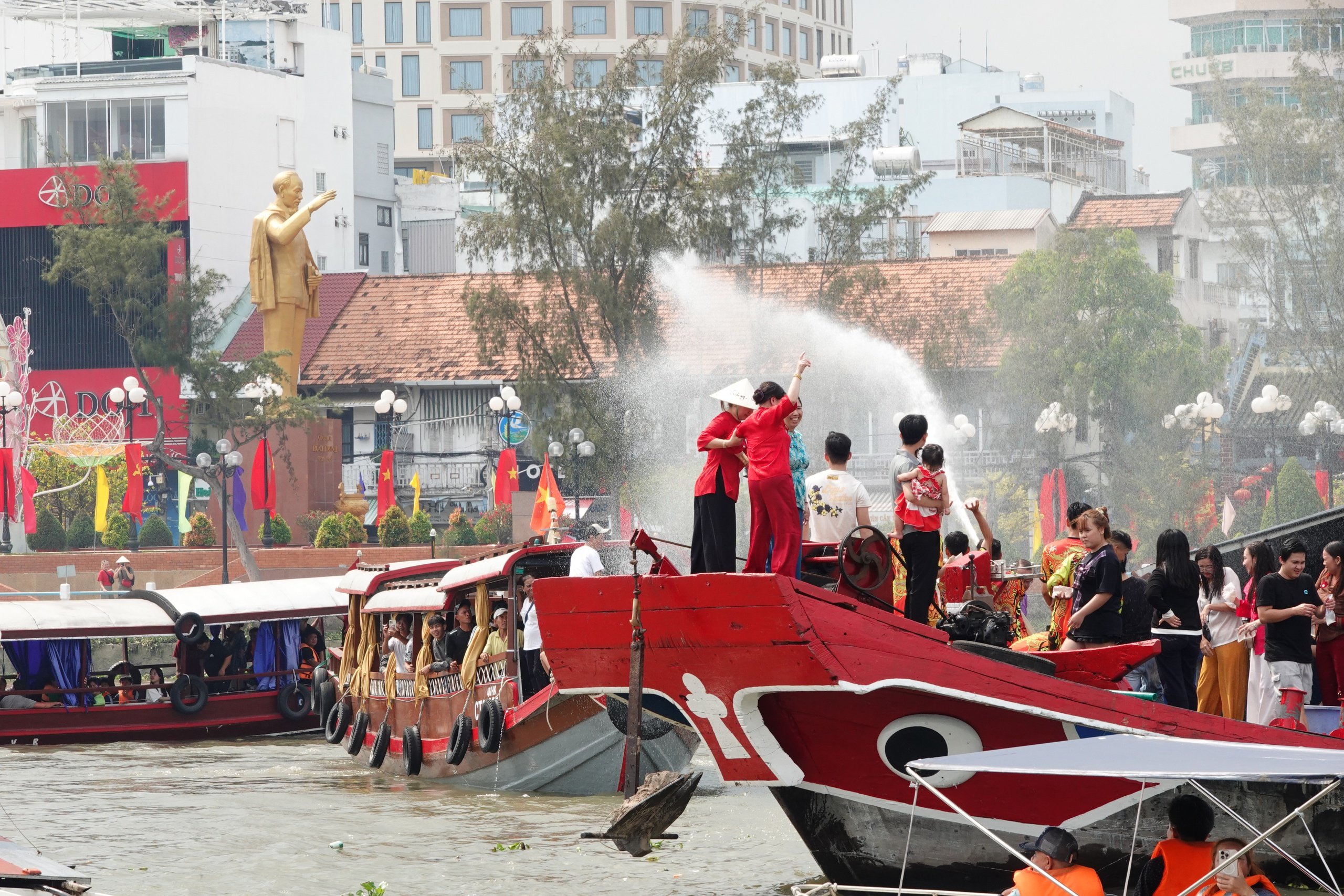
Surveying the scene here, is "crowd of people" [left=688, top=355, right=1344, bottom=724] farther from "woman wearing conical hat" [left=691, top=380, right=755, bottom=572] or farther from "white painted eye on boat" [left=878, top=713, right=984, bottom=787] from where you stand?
"white painted eye on boat" [left=878, top=713, right=984, bottom=787]

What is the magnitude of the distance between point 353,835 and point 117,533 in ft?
92.0

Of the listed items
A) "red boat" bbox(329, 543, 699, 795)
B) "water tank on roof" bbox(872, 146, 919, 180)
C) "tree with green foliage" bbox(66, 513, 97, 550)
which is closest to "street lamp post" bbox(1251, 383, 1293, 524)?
"water tank on roof" bbox(872, 146, 919, 180)

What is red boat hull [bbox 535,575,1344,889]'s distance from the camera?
36.4 feet

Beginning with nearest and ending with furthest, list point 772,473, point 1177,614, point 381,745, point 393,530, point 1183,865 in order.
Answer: point 1183,865 → point 772,473 → point 1177,614 → point 381,745 → point 393,530

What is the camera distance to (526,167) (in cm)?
3703

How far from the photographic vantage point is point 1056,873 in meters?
9.30

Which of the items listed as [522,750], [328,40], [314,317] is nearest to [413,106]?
[328,40]

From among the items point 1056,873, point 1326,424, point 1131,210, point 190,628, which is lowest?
point 190,628

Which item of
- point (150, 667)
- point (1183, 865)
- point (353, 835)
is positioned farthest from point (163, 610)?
point (1183, 865)

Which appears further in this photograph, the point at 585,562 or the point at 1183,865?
the point at 585,562

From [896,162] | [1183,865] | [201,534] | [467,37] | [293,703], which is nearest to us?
[1183,865]

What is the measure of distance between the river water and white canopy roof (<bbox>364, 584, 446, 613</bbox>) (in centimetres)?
176

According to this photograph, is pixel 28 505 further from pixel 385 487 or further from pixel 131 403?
pixel 385 487

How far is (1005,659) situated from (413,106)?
8474 centimetres
